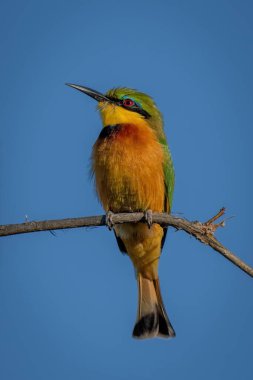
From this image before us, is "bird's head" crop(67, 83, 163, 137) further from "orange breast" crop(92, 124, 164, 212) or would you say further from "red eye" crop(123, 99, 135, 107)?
"orange breast" crop(92, 124, 164, 212)

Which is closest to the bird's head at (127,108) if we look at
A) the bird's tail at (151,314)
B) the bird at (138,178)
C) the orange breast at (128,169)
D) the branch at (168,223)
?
the bird at (138,178)

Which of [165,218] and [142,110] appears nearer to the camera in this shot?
[165,218]

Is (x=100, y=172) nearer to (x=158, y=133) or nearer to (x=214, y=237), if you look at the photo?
(x=158, y=133)

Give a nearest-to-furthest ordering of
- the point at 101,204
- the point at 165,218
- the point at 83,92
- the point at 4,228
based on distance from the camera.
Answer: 1. the point at 4,228
2. the point at 165,218
3. the point at 101,204
4. the point at 83,92

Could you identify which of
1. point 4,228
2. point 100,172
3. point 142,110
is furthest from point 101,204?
point 4,228

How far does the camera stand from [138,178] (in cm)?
668

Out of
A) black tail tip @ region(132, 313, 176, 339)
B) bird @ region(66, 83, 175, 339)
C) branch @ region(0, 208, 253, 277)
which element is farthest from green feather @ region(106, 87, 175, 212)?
branch @ region(0, 208, 253, 277)

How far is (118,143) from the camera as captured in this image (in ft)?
22.2

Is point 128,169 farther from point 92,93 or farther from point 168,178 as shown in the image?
point 92,93

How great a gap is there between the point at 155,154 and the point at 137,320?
2.23 m

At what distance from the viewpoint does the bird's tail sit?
693 cm

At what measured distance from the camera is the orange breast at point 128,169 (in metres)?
6.65

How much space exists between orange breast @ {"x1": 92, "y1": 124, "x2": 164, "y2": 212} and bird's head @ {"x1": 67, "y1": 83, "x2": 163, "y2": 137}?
308 mm

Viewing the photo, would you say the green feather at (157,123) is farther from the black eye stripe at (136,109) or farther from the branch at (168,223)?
the branch at (168,223)
